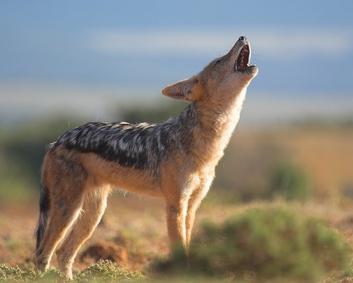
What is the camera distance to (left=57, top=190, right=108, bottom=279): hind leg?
485 inches

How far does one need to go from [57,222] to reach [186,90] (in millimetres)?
2148

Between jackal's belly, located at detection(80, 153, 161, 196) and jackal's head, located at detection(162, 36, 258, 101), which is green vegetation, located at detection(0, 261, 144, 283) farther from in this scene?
jackal's head, located at detection(162, 36, 258, 101)

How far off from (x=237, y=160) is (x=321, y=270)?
52.7 m

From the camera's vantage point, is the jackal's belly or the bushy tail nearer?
the jackal's belly

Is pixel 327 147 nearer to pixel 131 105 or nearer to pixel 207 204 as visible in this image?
pixel 131 105

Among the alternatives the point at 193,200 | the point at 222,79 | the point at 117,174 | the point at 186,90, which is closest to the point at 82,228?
the point at 117,174

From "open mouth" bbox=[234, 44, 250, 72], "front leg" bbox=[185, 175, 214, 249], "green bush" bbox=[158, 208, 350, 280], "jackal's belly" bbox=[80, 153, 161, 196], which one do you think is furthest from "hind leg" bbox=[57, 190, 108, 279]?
"green bush" bbox=[158, 208, 350, 280]

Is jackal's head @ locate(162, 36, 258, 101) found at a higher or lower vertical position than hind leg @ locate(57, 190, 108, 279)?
higher

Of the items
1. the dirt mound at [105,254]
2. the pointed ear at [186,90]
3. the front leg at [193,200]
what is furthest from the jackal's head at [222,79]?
the dirt mound at [105,254]

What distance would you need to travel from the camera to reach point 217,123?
1146 cm

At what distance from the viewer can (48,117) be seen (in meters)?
63.7

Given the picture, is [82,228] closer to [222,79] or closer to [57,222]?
[57,222]

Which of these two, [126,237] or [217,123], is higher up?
[217,123]

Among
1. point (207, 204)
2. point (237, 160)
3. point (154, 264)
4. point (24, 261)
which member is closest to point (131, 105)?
point (237, 160)
